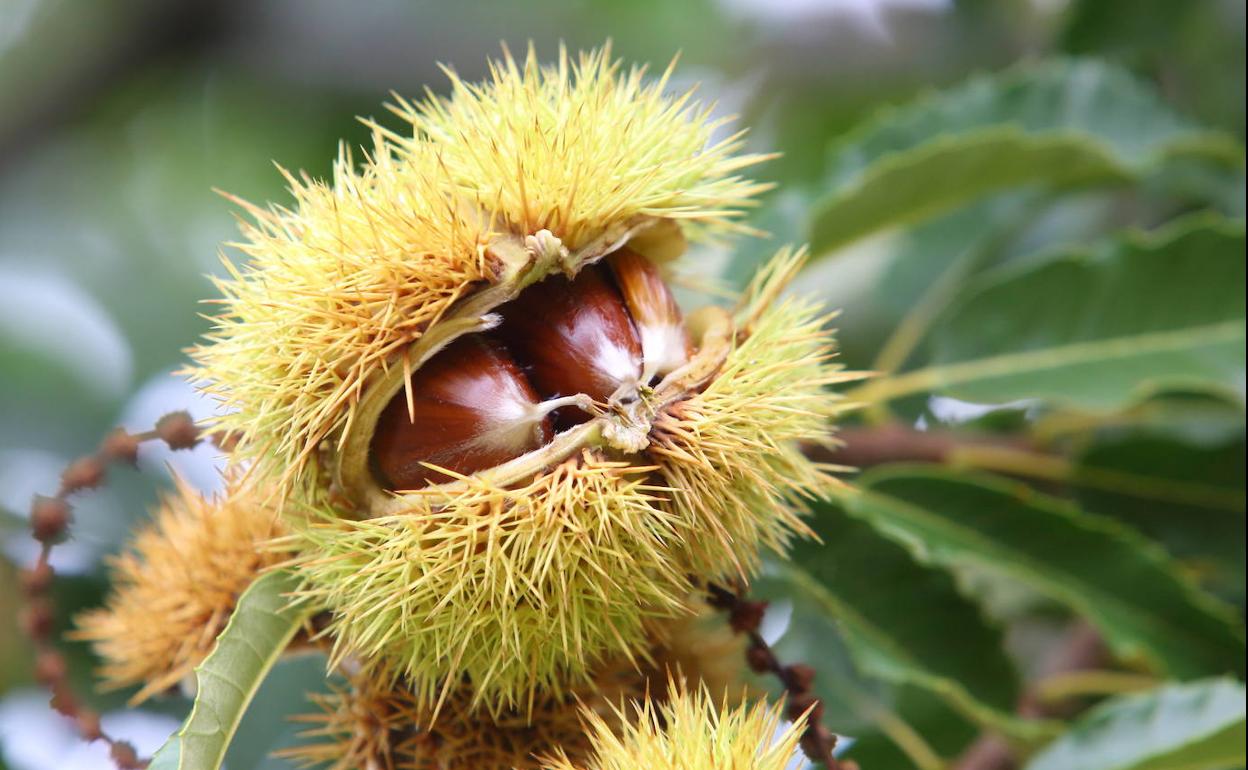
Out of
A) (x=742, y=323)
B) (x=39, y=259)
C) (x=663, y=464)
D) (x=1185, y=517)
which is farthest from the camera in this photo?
(x=39, y=259)

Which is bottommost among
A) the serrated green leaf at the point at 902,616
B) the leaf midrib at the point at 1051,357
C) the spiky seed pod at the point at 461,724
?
the spiky seed pod at the point at 461,724

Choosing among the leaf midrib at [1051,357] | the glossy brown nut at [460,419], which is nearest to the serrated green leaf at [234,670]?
the glossy brown nut at [460,419]

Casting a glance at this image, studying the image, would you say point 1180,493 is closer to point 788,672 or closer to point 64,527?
point 788,672

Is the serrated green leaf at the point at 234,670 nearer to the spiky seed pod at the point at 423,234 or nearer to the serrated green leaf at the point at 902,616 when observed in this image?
the spiky seed pod at the point at 423,234

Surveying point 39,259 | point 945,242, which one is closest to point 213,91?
point 39,259

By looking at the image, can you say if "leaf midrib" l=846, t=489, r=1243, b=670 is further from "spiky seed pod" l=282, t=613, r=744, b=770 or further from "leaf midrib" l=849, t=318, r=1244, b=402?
"spiky seed pod" l=282, t=613, r=744, b=770

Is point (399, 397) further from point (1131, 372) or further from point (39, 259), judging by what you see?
point (39, 259)

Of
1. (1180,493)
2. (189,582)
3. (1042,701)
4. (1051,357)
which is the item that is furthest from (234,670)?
(1180,493)
